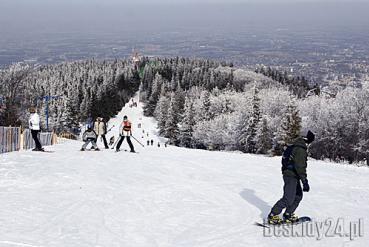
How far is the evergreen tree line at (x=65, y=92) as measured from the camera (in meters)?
37.2

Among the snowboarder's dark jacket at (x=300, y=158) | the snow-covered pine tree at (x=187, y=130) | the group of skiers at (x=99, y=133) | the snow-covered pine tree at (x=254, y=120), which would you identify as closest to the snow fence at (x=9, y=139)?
the group of skiers at (x=99, y=133)

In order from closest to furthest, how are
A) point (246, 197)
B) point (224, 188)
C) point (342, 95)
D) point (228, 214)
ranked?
point (228, 214), point (246, 197), point (224, 188), point (342, 95)

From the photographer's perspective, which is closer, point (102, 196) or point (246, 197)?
point (102, 196)

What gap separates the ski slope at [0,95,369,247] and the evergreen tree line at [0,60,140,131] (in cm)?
2210

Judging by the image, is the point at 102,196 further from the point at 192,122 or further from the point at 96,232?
the point at 192,122

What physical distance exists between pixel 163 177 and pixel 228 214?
386 cm

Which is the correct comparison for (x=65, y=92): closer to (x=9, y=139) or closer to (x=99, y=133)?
(x=99, y=133)

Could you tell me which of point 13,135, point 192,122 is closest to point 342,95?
point 192,122

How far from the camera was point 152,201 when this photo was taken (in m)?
10.0

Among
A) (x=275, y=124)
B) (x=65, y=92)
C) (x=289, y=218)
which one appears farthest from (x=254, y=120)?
(x=65, y=92)

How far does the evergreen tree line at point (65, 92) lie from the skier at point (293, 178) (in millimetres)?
28105

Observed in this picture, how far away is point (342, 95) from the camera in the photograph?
49938 mm

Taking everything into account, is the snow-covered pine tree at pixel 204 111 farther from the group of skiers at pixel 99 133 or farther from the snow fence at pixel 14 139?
the snow fence at pixel 14 139

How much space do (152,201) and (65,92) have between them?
352 feet
